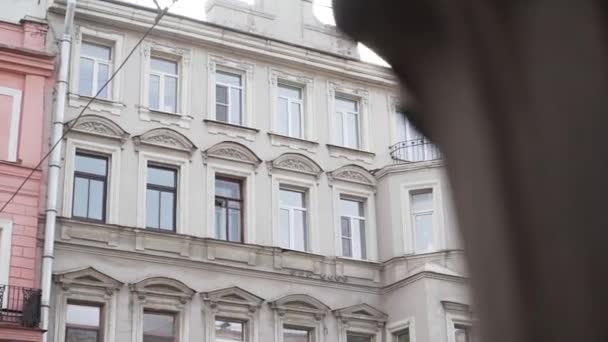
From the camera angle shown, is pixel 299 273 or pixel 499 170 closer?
pixel 499 170

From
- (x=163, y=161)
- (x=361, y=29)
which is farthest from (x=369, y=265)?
(x=361, y=29)

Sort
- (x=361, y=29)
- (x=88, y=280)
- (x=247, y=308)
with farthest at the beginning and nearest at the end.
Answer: (x=247, y=308) < (x=88, y=280) < (x=361, y=29)

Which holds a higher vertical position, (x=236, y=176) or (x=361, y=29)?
(x=236, y=176)

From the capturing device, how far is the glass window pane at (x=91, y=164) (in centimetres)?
2162

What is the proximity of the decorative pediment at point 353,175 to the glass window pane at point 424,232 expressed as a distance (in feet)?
4.92

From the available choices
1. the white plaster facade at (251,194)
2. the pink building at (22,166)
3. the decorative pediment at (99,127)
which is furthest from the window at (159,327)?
the decorative pediment at (99,127)

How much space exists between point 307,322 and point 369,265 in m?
2.30

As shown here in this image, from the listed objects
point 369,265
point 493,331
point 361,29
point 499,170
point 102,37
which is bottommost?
point 493,331

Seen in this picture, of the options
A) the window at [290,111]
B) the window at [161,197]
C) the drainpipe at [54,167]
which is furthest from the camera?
the window at [290,111]

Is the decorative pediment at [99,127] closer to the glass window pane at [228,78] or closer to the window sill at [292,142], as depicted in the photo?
the glass window pane at [228,78]

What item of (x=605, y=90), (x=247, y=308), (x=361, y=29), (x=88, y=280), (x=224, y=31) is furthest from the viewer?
(x=224, y=31)

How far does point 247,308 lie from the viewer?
22266 mm

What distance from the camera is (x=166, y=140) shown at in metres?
22.6

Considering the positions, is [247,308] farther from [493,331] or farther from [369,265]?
[493,331]
